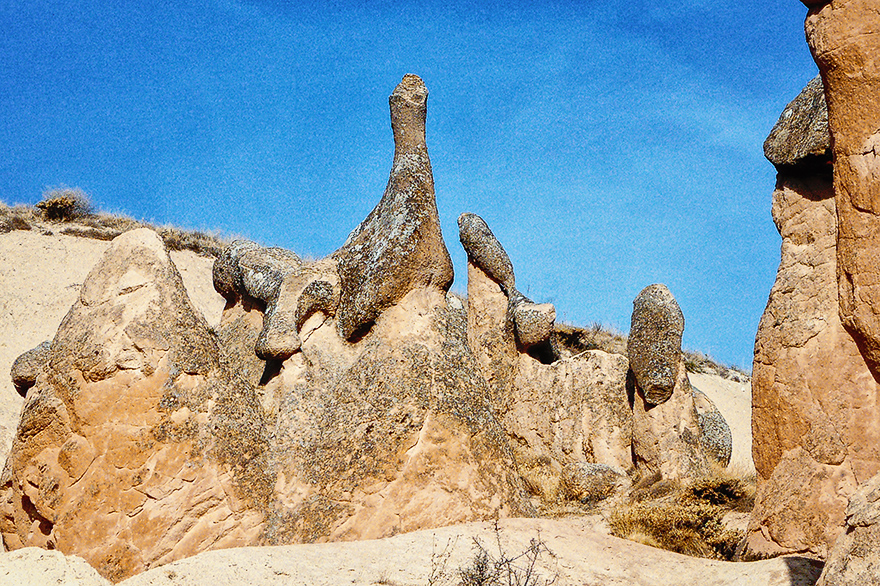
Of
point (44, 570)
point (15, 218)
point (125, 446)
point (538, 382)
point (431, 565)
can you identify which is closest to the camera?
point (44, 570)

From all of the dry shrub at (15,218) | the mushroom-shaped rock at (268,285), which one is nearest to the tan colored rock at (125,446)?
the mushroom-shaped rock at (268,285)

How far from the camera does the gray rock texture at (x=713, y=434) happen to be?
10.4 meters

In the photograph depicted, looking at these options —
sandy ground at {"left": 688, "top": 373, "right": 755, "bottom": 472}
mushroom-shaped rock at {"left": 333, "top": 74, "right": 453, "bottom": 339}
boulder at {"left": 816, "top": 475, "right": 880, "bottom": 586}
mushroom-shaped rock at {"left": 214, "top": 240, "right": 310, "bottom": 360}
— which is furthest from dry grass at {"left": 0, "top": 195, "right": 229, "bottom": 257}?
boulder at {"left": 816, "top": 475, "right": 880, "bottom": 586}

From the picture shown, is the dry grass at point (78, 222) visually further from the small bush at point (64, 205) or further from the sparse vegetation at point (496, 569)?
the sparse vegetation at point (496, 569)

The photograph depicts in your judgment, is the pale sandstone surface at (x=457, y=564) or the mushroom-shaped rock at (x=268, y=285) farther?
the mushroom-shaped rock at (x=268, y=285)

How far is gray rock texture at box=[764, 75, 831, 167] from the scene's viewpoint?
232 inches

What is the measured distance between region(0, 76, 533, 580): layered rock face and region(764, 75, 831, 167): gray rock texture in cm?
265

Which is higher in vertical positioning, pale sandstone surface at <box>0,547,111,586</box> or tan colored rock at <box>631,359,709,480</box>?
tan colored rock at <box>631,359,709,480</box>

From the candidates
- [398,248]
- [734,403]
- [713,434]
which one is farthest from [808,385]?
[734,403]

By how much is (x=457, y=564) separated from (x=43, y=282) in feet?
65.7

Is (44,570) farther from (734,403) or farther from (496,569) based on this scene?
(734,403)

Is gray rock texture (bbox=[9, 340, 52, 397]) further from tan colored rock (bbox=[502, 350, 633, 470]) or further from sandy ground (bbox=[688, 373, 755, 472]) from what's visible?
sandy ground (bbox=[688, 373, 755, 472])

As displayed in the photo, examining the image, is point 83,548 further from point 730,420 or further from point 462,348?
point 730,420

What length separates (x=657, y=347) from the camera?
999 centimetres
